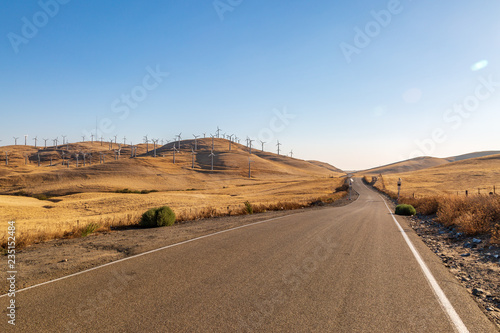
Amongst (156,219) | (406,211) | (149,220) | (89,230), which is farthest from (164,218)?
(406,211)

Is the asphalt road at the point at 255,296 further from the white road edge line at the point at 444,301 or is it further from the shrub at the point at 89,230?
the shrub at the point at 89,230

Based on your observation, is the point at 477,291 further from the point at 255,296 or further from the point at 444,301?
the point at 255,296

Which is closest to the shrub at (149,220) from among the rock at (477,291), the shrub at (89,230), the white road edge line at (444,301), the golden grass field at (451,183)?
the shrub at (89,230)

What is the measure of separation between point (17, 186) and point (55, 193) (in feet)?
70.3

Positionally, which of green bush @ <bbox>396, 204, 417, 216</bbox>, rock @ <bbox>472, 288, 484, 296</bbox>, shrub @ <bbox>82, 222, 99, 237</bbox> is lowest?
green bush @ <bbox>396, 204, 417, 216</bbox>

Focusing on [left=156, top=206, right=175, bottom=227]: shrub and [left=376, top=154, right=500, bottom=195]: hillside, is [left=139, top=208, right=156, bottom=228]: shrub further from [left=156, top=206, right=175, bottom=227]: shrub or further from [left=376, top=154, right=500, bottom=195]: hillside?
[left=376, top=154, right=500, bottom=195]: hillside

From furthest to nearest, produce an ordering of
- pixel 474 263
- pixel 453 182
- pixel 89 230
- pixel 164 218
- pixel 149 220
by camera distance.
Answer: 1. pixel 453 182
2. pixel 164 218
3. pixel 149 220
4. pixel 89 230
5. pixel 474 263

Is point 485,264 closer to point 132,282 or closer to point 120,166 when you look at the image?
point 132,282

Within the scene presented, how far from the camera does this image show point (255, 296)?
200 inches

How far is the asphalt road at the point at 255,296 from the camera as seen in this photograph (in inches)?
165

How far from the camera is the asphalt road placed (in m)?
4.20

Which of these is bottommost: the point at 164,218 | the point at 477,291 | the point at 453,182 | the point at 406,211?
the point at 406,211

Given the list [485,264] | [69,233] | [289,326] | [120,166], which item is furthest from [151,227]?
[120,166]

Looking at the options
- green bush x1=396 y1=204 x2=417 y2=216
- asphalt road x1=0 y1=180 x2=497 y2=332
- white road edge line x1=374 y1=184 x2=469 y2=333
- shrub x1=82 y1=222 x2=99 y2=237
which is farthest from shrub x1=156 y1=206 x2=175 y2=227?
green bush x1=396 y1=204 x2=417 y2=216
